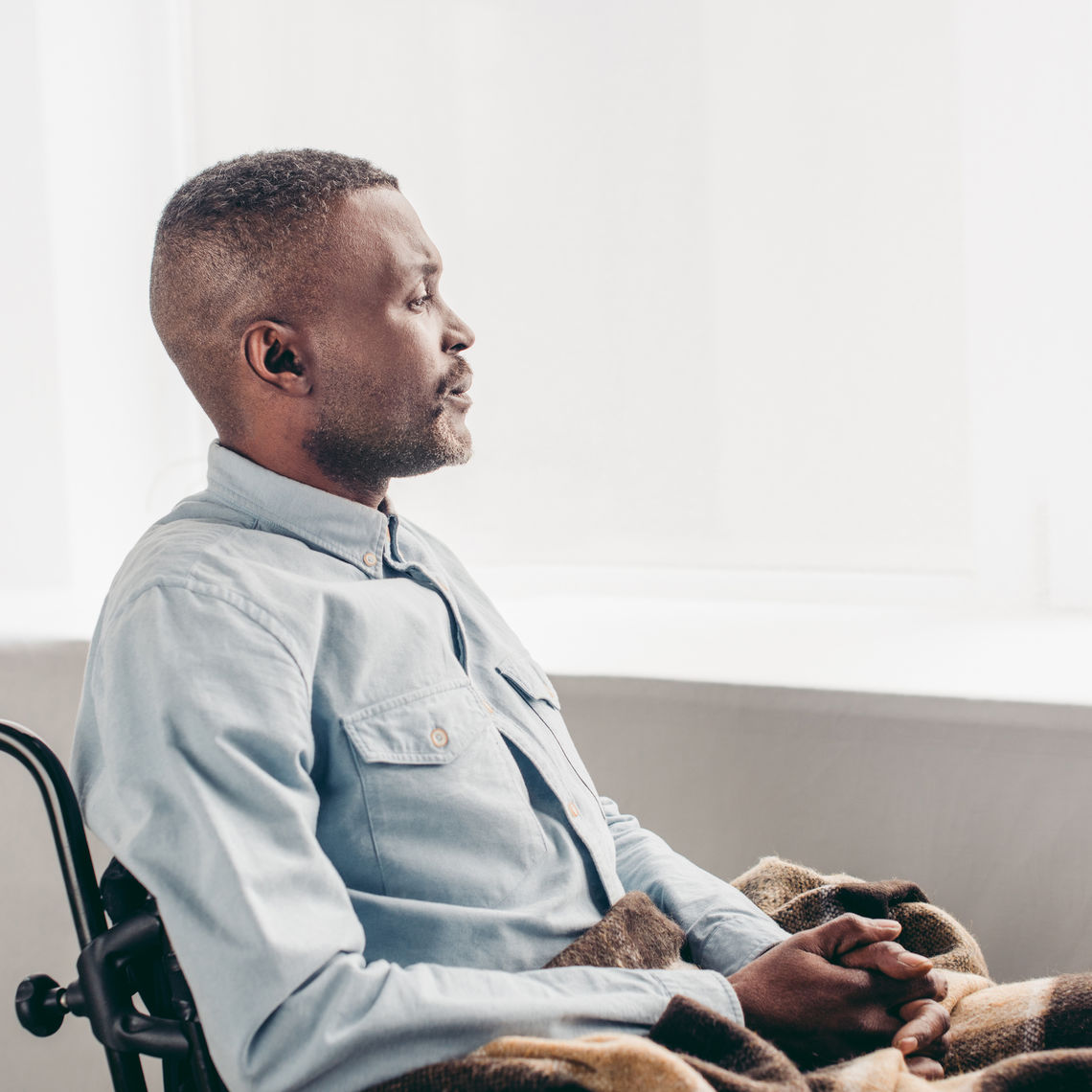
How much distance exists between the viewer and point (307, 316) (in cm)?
93

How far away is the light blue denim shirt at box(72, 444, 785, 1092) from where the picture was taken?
69 centimetres

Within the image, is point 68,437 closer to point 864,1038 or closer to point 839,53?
point 839,53

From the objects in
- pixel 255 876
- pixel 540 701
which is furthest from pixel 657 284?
pixel 255 876

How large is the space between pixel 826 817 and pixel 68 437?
1288 millimetres

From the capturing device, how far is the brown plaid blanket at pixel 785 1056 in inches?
27.1

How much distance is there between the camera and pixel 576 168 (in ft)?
5.62

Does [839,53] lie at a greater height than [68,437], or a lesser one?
greater

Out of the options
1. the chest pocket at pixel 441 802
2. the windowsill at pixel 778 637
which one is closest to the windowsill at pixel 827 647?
the windowsill at pixel 778 637

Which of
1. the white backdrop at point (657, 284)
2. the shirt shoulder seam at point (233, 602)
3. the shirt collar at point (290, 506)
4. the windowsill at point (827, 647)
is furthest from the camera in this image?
the white backdrop at point (657, 284)

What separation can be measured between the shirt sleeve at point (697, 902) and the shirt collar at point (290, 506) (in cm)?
39

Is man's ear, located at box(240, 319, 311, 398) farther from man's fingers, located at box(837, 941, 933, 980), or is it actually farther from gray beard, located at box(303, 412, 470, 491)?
man's fingers, located at box(837, 941, 933, 980)

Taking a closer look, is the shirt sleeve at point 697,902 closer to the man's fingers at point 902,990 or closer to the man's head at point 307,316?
the man's fingers at point 902,990

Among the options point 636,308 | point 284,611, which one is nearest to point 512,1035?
point 284,611

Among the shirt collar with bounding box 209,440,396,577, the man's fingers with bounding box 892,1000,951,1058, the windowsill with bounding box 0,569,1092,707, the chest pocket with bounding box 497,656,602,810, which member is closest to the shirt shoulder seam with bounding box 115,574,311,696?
the shirt collar with bounding box 209,440,396,577
